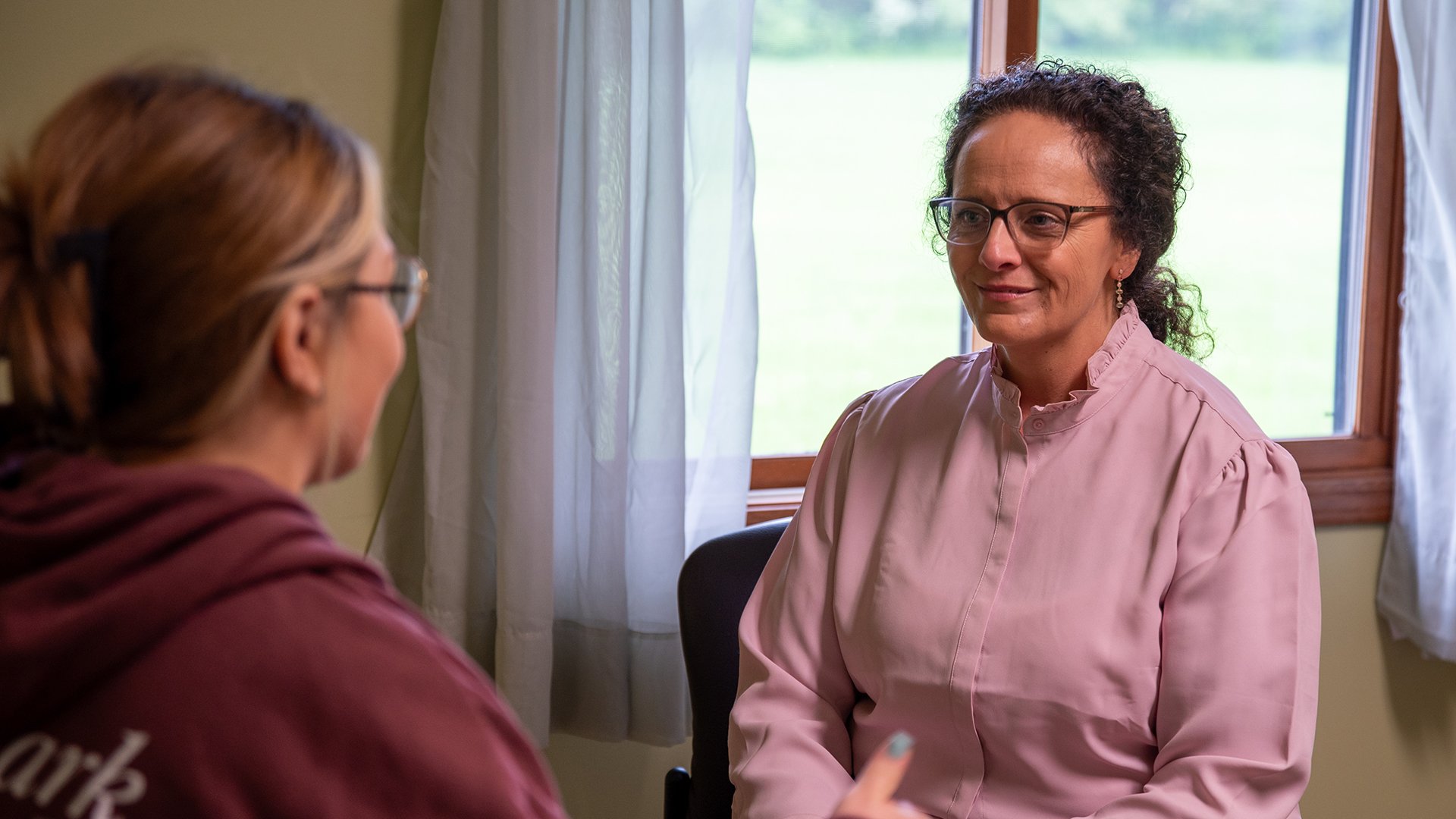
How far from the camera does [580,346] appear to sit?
2170 millimetres

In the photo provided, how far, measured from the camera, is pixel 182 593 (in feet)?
2.32

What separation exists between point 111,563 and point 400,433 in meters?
1.53

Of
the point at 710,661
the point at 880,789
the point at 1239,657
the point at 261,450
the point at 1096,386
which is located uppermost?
the point at 261,450

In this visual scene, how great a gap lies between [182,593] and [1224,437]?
1220 millimetres

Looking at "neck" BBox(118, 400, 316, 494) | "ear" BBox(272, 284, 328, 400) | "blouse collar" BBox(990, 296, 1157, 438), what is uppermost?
"ear" BBox(272, 284, 328, 400)

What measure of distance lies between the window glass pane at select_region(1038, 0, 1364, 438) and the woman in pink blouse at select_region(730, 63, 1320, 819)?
1.05 meters

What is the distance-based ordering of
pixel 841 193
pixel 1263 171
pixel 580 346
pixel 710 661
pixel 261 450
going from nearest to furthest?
pixel 261 450 → pixel 710 661 → pixel 580 346 → pixel 841 193 → pixel 1263 171

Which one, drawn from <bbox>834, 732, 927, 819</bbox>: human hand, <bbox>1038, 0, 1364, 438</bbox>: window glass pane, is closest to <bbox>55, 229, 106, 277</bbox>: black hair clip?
<bbox>834, 732, 927, 819</bbox>: human hand

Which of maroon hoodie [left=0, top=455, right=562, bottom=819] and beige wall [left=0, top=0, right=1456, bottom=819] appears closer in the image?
maroon hoodie [left=0, top=455, right=562, bottom=819]

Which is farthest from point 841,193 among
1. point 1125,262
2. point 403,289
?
point 403,289

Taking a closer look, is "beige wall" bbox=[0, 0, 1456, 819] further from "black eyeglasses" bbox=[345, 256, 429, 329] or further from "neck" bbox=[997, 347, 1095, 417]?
"neck" bbox=[997, 347, 1095, 417]

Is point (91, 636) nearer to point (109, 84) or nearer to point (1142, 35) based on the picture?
point (109, 84)

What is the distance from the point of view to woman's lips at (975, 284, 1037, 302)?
1601 mm

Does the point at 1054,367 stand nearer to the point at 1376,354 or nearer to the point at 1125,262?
the point at 1125,262
